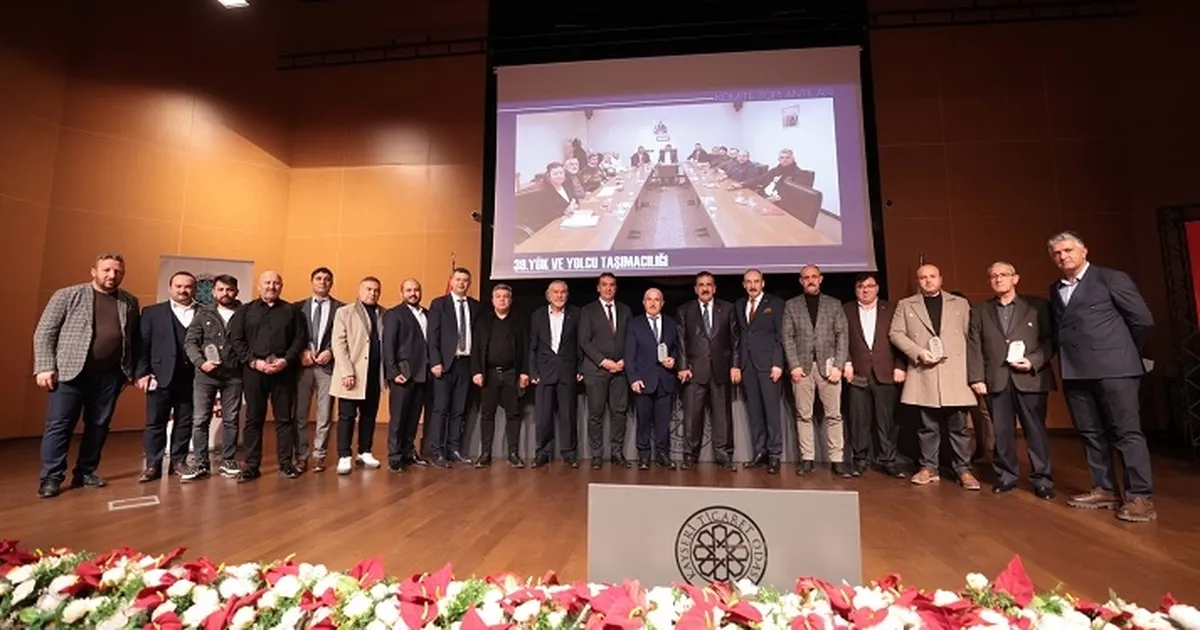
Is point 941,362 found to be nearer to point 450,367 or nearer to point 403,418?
point 450,367

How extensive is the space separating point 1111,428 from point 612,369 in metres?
2.73

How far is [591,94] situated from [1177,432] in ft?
20.1

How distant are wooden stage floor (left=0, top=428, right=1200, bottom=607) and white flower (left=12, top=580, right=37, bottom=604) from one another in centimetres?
62

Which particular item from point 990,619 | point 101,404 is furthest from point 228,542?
point 990,619

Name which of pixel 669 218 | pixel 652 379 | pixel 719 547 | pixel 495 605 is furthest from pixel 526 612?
pixel 669 218

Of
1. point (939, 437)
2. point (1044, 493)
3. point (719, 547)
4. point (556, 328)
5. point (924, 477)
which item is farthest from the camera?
point (556, 328)

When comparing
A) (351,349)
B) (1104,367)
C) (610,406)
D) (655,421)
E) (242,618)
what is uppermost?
(351,349)

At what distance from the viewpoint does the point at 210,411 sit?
11.3 feet

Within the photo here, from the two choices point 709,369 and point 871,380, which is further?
point 709,369

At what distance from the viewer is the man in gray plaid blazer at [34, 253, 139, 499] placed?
9.52 ft

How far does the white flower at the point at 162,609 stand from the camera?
1.12 m

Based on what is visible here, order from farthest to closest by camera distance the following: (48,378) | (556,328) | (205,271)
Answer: (205,271)
(556,328)
(48,378)

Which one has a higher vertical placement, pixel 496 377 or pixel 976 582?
pixel 496 377

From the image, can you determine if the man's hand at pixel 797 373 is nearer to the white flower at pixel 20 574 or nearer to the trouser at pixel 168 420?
the white flower at pixel 20 574
